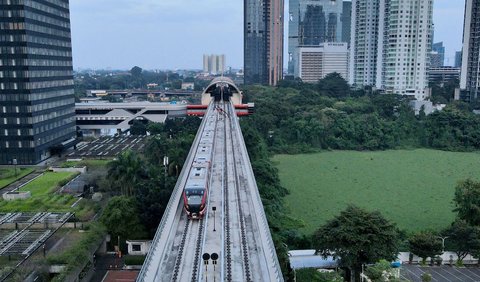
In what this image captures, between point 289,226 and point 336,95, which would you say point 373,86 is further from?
point 289,226

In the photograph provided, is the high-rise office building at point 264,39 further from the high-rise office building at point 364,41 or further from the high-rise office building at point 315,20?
the high-rise office building at point 364,41

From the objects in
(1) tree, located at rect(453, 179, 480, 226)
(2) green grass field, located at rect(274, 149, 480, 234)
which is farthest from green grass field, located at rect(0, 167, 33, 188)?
(1) tree, located at rect(453, 179, 480, 226)

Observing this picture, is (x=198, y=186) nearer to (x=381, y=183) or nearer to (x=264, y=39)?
(x=381, y=183)

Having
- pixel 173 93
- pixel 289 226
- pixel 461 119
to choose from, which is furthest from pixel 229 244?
pixel 173 93

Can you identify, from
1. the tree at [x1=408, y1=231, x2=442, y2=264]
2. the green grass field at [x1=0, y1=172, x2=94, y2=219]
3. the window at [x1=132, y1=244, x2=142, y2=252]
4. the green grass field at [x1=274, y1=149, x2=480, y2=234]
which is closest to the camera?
the tree at [x1=408, y1=231, x2=442, y2=264]

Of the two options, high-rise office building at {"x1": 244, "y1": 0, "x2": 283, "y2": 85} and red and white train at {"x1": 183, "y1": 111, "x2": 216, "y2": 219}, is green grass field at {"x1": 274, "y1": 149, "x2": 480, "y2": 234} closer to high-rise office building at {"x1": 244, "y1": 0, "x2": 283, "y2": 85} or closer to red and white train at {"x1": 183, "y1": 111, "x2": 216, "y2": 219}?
red and white train at {"x1": 183, "y1": 111, "x2": 216, "y2": 219}

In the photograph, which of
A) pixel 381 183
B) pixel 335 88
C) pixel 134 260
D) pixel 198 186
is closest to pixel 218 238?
pixel 198 186
